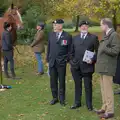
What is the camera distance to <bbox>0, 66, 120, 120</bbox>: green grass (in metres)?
7.60

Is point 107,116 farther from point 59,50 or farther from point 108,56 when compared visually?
point 59,50

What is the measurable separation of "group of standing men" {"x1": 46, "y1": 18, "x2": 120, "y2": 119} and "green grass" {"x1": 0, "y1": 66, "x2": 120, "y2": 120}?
0.95 feet

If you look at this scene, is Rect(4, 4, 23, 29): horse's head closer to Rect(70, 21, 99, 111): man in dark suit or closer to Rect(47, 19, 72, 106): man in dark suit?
Rect(47, 19, 72, 106): man in dark suit

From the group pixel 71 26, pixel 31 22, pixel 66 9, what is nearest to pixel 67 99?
pixel 31 22

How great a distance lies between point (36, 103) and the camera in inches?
344

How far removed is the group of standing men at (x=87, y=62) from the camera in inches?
278

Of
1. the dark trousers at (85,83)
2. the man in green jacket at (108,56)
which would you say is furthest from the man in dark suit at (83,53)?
the man in green jacket at (108,56)

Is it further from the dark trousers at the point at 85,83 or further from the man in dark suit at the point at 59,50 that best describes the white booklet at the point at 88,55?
the man in dark suit at the point at 59,50

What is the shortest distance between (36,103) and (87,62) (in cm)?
199

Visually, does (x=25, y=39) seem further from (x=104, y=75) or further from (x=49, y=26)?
(x=104, y=75)

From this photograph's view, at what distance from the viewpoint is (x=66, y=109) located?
802cm

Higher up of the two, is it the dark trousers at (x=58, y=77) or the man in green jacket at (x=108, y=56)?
the man in green jacket at (x=108, y=56)

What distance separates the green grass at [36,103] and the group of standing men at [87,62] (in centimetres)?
29

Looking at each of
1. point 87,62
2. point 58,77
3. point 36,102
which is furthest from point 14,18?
point 87,62
